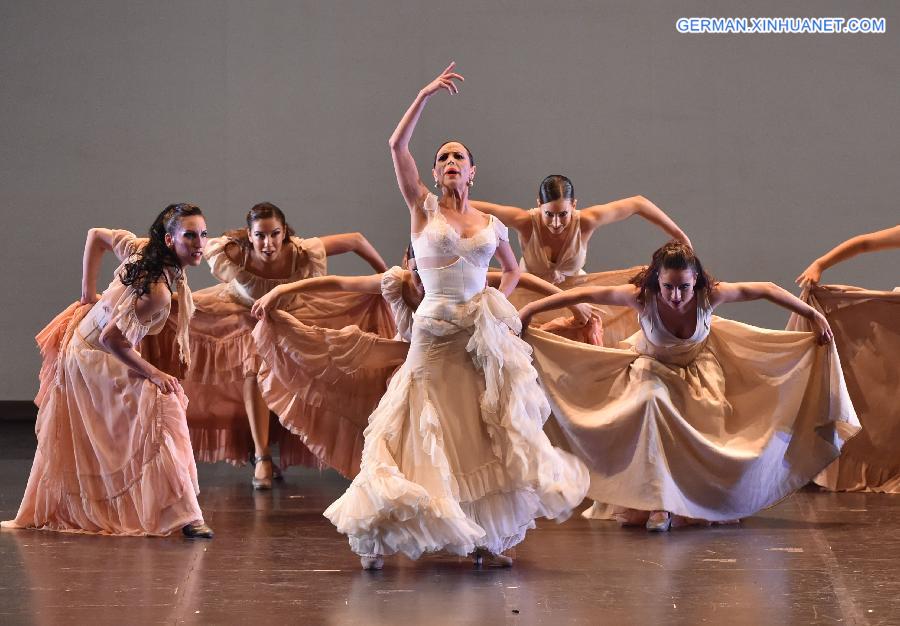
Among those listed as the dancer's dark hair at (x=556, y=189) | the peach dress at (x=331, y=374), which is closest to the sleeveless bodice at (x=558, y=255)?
the dancer's dark hair at (x=556, y=189)

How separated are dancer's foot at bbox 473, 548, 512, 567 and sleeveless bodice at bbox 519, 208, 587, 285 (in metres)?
2.41

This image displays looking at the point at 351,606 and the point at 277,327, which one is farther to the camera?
the point at 277,327

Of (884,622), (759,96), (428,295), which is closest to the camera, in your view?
(884,622)

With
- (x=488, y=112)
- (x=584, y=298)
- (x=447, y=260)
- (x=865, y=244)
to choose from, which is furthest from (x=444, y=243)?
(x=488, y=112)

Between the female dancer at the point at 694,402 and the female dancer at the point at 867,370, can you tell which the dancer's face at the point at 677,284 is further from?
the female dancer at the point at 867,370

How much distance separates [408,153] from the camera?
4.43 metres

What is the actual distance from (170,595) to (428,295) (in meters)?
1.33

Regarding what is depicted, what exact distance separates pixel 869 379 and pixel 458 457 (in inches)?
105

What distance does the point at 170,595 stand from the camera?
3.83 m

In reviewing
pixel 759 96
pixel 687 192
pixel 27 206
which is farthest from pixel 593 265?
pixel 27 206

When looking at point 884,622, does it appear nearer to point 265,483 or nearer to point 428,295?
point 428,295

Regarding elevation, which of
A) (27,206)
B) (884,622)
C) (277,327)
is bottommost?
(884,622)

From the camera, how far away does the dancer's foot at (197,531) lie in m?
4.81

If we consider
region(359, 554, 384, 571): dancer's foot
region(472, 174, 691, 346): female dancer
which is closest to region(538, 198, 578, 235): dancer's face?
region(472, 174, 691, 346): female dancer
